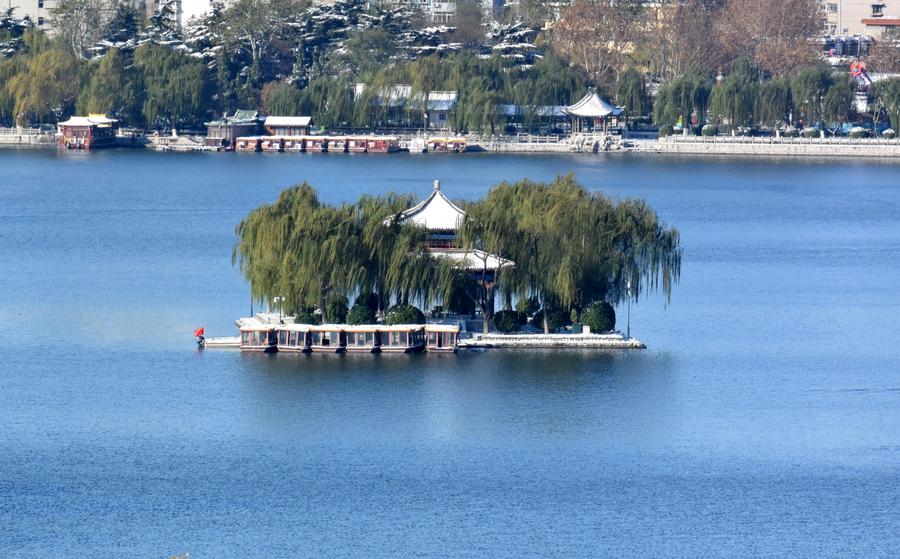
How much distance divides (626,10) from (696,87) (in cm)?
2047

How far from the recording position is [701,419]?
138 ft

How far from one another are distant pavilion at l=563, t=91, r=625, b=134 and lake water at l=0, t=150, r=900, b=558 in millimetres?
47155

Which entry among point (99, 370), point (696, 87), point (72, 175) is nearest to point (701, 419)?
point (99, 370)

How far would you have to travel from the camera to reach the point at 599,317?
157 ft

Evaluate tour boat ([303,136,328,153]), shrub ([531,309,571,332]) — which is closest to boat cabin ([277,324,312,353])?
shrub ([531,309,571,332])

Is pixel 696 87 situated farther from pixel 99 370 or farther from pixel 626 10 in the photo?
pixel 99 370

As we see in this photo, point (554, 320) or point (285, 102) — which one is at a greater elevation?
point (285, 102)

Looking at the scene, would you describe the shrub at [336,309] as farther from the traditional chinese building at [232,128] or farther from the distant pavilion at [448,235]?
the traditional chinese building at [232,128]

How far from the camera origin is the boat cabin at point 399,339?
4659 cm

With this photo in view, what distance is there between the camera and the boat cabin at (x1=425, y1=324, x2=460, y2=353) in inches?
1837

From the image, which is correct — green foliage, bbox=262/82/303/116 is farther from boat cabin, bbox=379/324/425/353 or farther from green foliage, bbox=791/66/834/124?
boat cabin, bbox=379/324/425/353

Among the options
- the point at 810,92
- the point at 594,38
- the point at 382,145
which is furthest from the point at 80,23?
the point at 810,92

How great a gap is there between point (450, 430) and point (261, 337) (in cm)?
758

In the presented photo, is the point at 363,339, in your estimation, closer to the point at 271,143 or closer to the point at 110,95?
the point at 271,143
